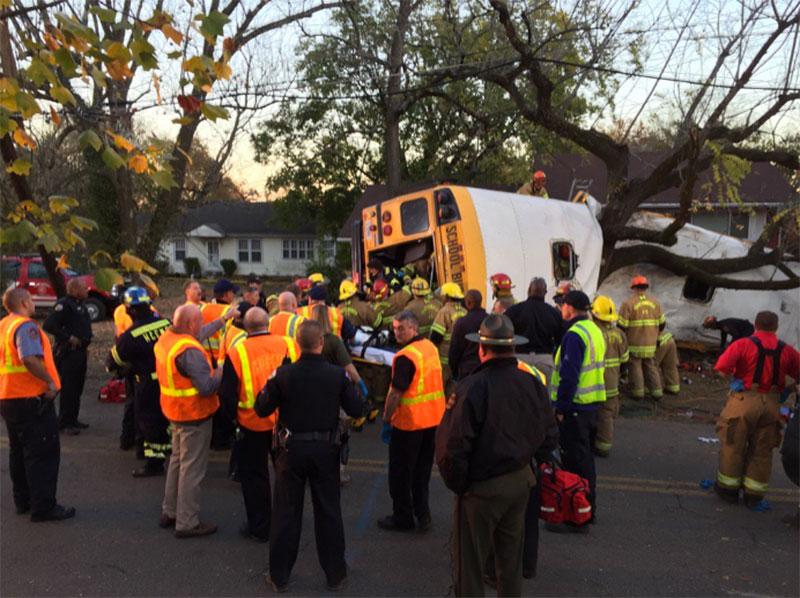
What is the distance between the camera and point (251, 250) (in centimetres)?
4184

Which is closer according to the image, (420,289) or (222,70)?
(222,70)

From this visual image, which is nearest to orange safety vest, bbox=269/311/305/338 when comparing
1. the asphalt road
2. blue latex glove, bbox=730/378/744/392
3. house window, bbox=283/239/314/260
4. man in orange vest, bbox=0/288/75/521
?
the asphalt road

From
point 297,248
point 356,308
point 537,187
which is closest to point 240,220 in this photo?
point 297,248

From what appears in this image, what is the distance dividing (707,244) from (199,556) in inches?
417

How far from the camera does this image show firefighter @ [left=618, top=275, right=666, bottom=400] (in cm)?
931

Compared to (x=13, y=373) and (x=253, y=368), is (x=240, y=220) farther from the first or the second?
(x=253, y=368)

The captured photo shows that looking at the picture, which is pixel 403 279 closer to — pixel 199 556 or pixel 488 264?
pixel 488 264

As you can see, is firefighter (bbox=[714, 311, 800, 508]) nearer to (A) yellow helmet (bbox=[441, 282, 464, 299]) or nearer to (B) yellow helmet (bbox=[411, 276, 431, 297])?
(A) yellow helmet (bbox=[441, 282, 464, 299])

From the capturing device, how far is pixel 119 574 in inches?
177

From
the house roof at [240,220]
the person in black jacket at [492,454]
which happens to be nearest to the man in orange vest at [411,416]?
the person in black jacket at [492,454]

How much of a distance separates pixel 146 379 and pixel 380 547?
109 inches

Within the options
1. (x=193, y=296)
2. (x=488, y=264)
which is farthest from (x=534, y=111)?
(x=193, y=296)

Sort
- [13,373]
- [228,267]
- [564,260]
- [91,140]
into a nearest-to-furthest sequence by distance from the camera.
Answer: [91,140] < [13,373] < [564,260] < [228,267]

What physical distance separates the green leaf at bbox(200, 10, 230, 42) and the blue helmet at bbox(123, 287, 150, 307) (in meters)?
3.66
